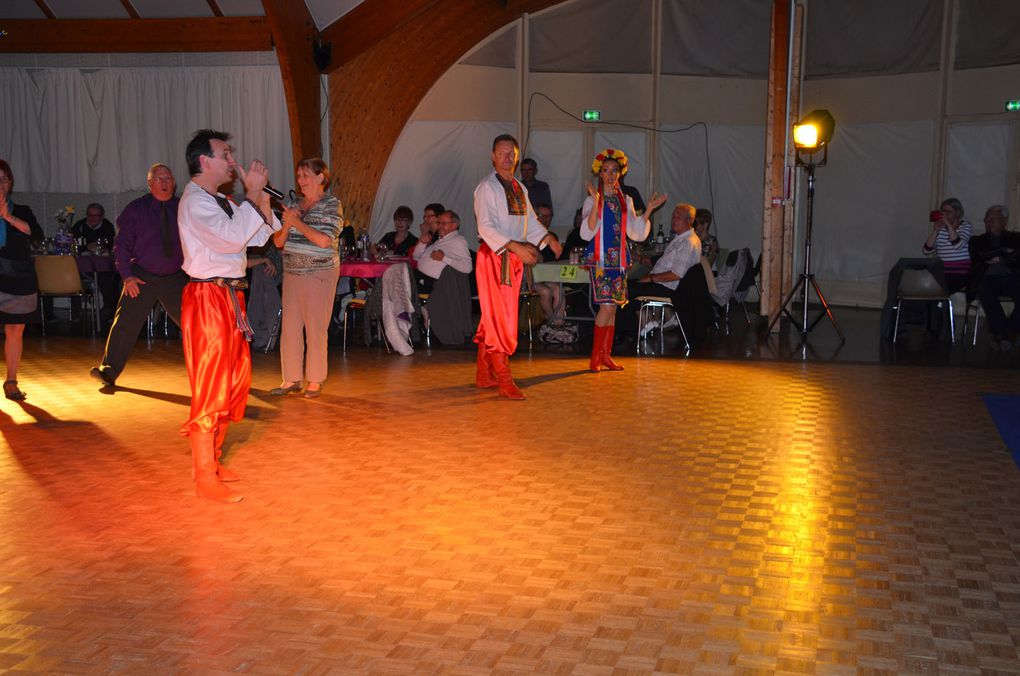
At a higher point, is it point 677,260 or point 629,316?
point 677,260

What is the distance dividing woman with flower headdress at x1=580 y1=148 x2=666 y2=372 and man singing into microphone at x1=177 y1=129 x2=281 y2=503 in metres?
3.60

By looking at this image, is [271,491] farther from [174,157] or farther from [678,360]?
[174,157]

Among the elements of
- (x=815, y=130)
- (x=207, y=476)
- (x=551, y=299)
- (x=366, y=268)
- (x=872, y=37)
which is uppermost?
(x=872, y=37)

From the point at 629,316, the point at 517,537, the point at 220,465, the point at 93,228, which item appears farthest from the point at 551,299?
the point at 517,537

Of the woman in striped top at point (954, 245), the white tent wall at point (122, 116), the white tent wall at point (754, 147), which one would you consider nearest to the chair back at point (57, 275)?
the white tent wall at point (122, 116)

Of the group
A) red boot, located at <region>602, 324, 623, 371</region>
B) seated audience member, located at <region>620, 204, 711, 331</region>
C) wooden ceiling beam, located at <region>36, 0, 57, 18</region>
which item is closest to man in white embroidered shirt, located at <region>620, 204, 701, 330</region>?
seated audience member, located at <region>620, 204, 711, 331</region>

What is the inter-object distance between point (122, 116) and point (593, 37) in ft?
19.0

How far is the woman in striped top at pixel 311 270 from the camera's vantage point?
634cm

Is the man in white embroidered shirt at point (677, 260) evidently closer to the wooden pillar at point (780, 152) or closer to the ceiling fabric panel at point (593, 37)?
the wooden pillar at point (780, 152)

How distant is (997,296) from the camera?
9531 mm

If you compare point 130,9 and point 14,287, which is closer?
point 14,287

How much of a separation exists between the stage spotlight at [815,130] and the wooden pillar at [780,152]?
51 cm

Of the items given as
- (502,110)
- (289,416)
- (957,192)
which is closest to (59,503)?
(289,416)

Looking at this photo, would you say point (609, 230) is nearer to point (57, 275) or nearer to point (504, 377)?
point (504, 377)
